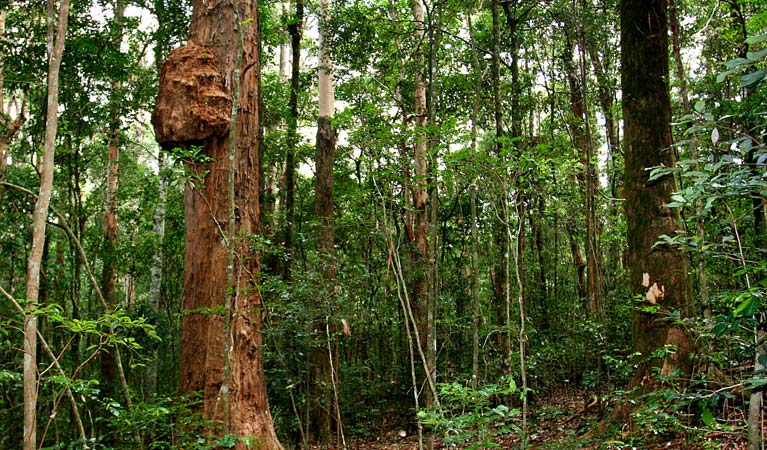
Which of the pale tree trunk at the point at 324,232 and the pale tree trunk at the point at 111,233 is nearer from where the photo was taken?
the pale tree trunk at the point at 324,232

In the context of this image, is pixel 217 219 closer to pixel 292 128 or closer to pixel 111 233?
pixel 292 128

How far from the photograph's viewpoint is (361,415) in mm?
11484

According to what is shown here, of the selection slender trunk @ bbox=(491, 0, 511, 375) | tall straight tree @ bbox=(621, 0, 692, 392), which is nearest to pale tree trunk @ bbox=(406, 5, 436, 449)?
slender trunk @ bbox=(491, 0, 511, 375)

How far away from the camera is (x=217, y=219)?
18.5 feet

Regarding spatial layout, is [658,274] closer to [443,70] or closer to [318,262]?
[318,262]

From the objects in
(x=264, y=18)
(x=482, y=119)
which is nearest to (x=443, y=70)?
(x=482, y=119)

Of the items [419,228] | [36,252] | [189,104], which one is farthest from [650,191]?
[36,252]

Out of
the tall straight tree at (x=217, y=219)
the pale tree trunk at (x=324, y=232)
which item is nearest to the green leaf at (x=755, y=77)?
the tall straight tree at (x=217, y=219)

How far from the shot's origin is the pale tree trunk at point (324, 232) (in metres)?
9.25

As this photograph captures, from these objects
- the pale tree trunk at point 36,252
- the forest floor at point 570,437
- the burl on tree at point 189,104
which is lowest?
the forest floor at point 570,437

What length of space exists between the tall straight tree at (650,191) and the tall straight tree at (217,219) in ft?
12.8

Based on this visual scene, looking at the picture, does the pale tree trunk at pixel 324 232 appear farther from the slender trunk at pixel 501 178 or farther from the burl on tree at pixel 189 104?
the burl on tree at pixel 189 104

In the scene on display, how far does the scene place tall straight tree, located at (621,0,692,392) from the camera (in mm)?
5895

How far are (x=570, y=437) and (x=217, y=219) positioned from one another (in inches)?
167
